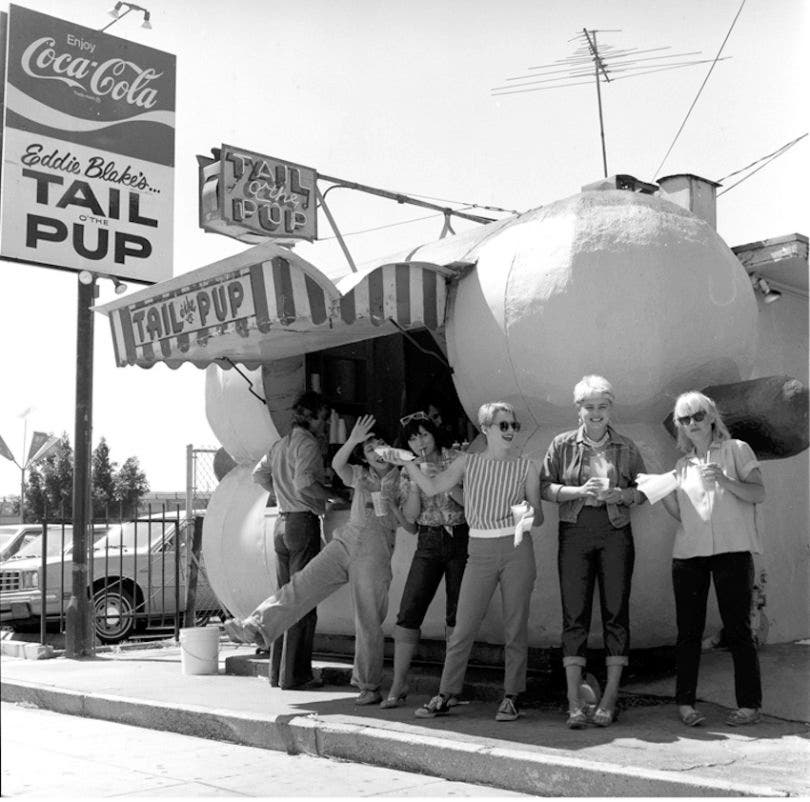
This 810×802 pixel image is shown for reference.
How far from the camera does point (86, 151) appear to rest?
35.0 feet

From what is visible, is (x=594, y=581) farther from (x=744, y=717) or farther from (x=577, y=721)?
(x=744, y=717)

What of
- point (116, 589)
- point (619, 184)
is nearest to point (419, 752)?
point (619, 184)

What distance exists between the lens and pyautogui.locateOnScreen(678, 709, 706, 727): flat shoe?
551 cm

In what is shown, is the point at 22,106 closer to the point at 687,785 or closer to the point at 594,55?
the point at 594,55

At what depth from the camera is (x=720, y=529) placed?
5508 millimetres

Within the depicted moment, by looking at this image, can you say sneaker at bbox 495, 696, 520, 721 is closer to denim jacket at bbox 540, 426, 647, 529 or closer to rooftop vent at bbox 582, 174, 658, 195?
denim jacket at bbox 540, 426, 647, 529

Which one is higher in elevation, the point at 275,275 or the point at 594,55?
the point at 594,55

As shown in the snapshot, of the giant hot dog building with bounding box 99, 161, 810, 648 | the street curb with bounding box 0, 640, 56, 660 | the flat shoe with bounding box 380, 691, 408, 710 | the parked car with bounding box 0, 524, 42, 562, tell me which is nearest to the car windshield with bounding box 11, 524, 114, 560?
the parked car with bounding box 0, 524, 42, 562

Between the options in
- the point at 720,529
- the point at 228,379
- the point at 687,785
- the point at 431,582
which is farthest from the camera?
the point at 228,379

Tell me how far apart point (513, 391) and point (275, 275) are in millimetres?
1706

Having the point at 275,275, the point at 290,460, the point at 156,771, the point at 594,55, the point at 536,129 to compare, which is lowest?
the point at 156,771

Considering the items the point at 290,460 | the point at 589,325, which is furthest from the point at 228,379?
the point at 589,325

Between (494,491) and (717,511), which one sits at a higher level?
(494,491)

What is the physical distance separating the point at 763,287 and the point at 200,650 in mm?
5252
